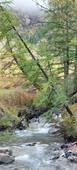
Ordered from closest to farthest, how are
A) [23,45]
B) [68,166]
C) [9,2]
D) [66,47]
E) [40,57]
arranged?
[9,2]
[68,166]
[23,45]
[40,57]
[66,47]

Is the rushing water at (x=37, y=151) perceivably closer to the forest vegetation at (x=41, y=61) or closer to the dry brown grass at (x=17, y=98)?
the forest vegetation at (x=41, y=61)

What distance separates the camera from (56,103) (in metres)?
27.7

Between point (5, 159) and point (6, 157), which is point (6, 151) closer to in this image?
point (6, 157)

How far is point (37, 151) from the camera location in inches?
1038

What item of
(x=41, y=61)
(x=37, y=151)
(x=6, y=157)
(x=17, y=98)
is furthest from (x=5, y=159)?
(x=17, y=98)

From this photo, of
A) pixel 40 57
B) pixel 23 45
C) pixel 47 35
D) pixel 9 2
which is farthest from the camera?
pixel 47 35

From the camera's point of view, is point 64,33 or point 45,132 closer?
point 45,132

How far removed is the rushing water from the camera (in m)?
23.1

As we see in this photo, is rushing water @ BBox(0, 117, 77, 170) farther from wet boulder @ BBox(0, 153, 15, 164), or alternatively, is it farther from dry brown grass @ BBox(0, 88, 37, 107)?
dry brown grass @ BBox(0, 88, 37, 107)

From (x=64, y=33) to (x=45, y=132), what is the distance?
31.1ft

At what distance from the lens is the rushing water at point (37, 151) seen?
23062 millimetres

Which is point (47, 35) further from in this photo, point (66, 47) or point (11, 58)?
point (11, 58)

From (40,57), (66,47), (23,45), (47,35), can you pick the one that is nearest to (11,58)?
(23,45)

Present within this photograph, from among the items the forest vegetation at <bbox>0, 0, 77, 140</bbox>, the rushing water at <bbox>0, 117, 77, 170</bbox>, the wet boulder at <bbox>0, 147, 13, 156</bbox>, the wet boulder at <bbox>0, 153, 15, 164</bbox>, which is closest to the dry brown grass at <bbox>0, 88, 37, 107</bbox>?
the forest vegetation at <bbox>0, 0, 77, 140</bbox>
